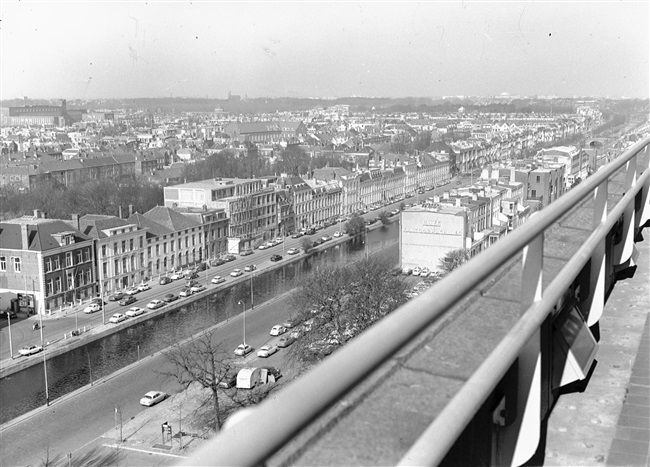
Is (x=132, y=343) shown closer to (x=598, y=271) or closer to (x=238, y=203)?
(x=238, y=203)

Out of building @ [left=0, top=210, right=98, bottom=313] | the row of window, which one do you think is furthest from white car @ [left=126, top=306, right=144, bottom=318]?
the row of window

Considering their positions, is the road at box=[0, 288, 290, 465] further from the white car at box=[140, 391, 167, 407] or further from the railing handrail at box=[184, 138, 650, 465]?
the railing handrail at box=[184, 138, 650, 465]

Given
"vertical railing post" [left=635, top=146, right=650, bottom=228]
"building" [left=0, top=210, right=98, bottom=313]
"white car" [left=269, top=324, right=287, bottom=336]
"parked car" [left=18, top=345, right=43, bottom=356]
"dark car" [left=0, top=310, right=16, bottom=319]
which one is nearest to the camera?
"vertical railing post" [left=635, top=146, right=650, bottom=228]

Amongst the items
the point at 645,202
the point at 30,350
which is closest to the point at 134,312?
the point at 30,350

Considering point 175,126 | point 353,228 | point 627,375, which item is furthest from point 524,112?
point 627,375

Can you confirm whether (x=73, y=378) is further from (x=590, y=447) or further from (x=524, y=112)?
(x=524, y=112)

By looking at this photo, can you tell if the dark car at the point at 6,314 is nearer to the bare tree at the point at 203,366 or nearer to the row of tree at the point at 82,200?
the bare tree at the point at 203,366
